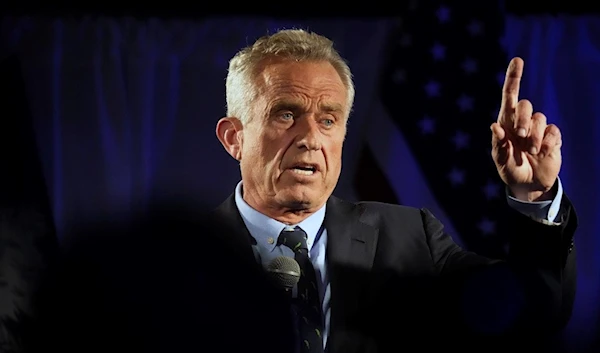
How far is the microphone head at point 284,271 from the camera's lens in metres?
2.62

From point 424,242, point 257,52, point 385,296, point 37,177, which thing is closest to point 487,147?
point 424,242

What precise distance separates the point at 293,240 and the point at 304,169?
0.74ft

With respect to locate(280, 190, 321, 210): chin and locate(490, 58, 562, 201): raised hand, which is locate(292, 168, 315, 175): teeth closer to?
locate(280, 190, 321, 210): chin

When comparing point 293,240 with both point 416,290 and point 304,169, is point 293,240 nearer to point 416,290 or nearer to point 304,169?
point 304,169

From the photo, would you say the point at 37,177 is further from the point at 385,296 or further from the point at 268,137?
the point at 385,296

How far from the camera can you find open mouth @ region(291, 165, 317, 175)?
2.63 metres

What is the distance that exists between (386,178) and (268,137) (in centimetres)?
50

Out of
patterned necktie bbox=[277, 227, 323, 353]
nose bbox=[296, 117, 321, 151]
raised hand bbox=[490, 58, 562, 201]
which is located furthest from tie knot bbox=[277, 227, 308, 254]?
raised hand bbox=[490, 58, 562, 201]

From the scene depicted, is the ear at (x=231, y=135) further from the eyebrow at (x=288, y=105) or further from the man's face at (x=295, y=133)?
the eyebrow at (x=288, y=105)

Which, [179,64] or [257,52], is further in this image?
[179,64]

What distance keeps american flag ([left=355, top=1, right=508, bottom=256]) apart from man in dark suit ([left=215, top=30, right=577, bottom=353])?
0.12 m

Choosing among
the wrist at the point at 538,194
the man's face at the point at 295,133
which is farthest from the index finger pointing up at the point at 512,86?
the man's face at the point at 295,133

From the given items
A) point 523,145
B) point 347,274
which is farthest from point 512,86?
point 347,274

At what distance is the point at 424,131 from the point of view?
9.78 feet
